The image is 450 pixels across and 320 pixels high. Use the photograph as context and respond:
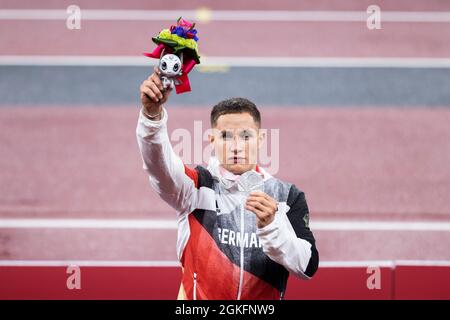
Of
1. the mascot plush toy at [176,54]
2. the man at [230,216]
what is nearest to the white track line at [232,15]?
the man at [230,216]

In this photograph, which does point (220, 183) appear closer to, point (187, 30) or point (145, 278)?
point (187, 30)

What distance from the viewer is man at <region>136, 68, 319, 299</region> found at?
3023 mm

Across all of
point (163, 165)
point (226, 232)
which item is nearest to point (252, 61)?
point (226, 232)

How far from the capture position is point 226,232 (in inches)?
123

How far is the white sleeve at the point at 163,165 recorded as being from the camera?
287 centimetres

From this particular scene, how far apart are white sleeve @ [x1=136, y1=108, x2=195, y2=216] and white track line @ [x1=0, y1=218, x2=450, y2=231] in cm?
362

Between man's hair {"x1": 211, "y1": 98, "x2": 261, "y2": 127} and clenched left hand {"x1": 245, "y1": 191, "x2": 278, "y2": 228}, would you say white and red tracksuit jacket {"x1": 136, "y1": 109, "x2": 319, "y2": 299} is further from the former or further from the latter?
man's hair {"x1": 211, "y1": 98, "x2": 261, "y2": 127}

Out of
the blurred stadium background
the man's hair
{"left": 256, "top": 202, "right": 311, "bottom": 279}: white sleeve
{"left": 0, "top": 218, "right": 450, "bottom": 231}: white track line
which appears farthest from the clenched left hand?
{"left": 0, "top": 218, "right": 450, "bottom": 231}: white track line

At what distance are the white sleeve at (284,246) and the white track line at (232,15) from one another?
26.2 ft

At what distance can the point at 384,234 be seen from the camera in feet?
21.8

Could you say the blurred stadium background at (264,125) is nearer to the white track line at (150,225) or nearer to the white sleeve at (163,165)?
the white track line at (150,225)

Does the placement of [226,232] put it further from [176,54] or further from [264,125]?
[264,125]

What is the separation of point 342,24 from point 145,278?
650 cm

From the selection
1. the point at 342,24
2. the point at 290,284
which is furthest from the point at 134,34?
the point at 290,284
